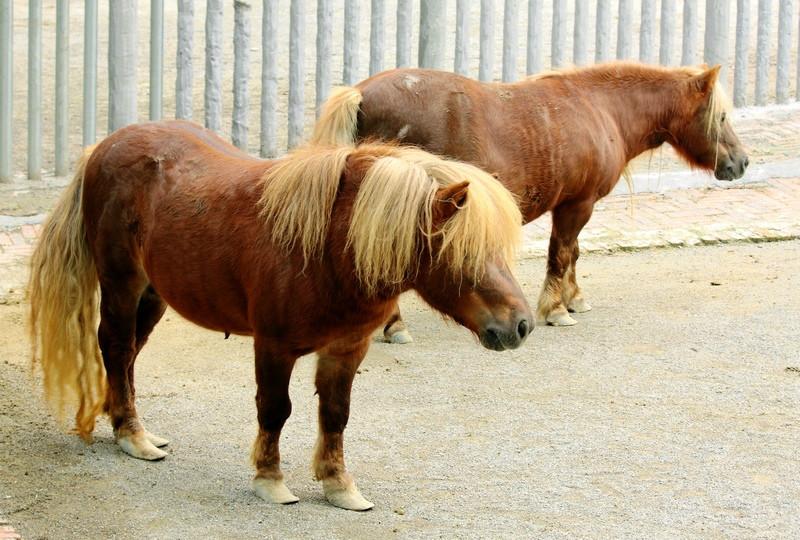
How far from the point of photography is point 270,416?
4.79 metres

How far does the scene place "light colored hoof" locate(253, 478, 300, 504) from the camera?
487 cm

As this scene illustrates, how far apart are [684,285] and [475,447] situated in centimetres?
337

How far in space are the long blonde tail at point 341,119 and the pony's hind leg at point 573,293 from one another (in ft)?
5.92

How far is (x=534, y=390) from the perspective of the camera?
21.2 feet

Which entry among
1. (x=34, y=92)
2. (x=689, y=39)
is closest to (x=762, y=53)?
(x=689, y=39)

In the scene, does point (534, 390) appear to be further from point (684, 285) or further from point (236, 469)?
point (684, 285)

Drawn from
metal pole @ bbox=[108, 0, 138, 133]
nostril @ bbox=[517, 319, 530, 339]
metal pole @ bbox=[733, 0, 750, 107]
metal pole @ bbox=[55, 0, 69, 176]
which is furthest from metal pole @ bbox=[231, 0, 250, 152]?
nostril @ bbox=[517, 319, 530, 339]

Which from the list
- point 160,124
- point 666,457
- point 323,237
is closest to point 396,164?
point 323,237

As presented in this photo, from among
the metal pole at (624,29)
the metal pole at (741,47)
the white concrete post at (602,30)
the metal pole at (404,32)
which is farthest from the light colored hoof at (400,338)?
the metal pole at (741,47)

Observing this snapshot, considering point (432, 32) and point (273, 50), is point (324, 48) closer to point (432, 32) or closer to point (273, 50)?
point (273, 50)

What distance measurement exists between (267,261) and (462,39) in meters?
5.67

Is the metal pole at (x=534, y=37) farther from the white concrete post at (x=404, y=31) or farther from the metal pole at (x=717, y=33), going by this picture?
the metal pole at (x=717, y=33)

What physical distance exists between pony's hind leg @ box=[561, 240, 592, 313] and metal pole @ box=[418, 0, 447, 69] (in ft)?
8.39

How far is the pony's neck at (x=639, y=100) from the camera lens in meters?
7.85
